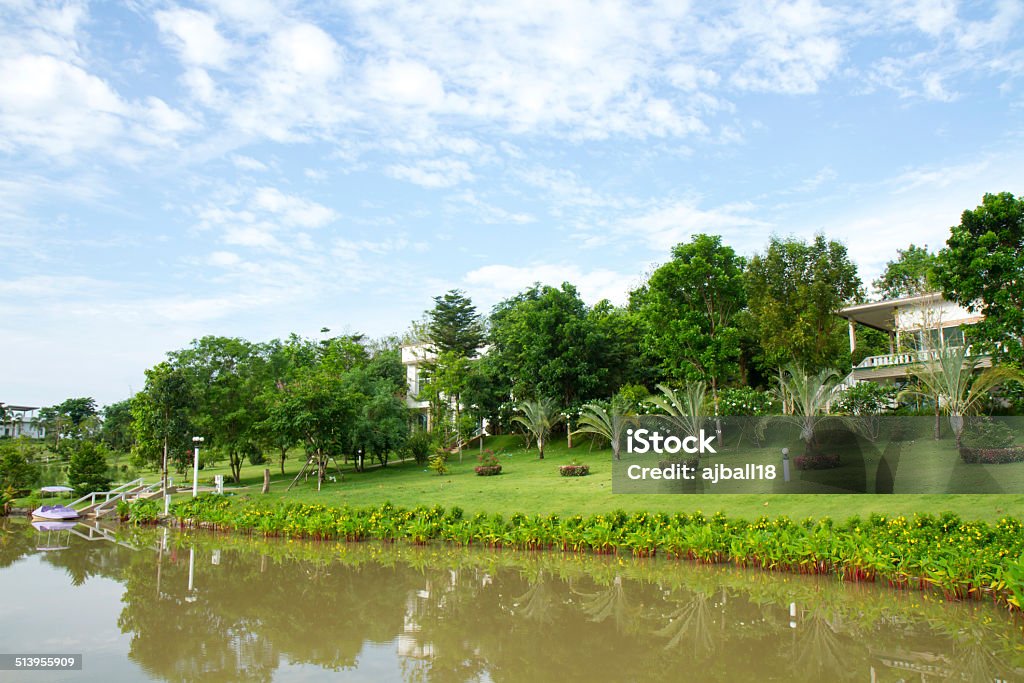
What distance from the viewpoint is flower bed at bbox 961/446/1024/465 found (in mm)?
14648

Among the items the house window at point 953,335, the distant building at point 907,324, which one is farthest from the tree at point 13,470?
the house window at point 953,335

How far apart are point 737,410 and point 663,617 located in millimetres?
12103

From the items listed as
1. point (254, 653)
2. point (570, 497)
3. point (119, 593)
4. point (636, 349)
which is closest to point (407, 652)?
point (254, 653)

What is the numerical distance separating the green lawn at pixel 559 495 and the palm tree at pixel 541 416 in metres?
0.82

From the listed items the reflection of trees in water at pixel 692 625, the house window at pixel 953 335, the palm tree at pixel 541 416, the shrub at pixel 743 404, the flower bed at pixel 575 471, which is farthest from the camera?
the palm tree at pixel 541 416

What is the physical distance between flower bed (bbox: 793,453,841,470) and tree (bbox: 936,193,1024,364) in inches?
230

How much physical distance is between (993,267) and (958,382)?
127 inches

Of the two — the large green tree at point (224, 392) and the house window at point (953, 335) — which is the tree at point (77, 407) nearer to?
the large green tree at point (224, 392)

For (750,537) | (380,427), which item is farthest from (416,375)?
(750,537)

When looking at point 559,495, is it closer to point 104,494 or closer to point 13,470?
point 104,494

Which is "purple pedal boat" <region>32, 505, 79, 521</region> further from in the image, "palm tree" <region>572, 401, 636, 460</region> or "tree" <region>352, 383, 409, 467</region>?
"palm tree" <region>572, 401, 636, 460</region>

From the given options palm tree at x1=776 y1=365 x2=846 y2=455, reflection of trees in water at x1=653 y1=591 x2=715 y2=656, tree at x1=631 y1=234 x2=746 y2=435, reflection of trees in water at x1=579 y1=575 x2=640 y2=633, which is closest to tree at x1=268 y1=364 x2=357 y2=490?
tree at x1=631 y1=234 x2=746 y2=435

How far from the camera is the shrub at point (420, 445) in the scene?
88.4ft

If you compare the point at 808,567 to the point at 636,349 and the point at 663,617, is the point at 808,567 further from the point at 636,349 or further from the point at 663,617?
the point at 636,349
